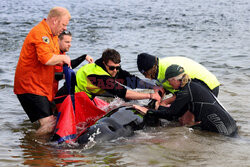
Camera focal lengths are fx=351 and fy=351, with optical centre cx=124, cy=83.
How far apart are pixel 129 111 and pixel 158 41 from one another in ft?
35.3

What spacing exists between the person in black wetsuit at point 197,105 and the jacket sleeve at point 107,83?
874mm

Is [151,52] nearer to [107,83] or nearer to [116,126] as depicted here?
[107,83]

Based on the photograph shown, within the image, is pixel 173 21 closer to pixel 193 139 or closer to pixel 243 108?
pixel 243 108

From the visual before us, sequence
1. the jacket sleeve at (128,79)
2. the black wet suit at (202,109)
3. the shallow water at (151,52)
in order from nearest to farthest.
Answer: the shallow water at (151,52) < the black wet suit at (202,109) < the jacket sleeve at (128,79)

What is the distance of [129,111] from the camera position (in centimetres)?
615

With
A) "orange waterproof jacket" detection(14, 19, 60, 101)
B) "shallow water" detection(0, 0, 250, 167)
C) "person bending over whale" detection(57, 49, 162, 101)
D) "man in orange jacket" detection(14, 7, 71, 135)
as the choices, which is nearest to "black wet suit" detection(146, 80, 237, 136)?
"shallow water" detection(0, 0, 250, 167)

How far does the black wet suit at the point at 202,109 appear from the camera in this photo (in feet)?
18.8

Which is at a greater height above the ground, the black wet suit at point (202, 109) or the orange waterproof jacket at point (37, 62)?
the orange waterproof jacket at point (37, 62)

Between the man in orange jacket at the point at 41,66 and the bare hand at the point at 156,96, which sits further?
the bare hand at the point at 156,96

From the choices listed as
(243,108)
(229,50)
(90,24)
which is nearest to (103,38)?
(90,24)

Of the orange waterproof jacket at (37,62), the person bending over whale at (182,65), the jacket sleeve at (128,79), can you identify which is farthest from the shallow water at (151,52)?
the jacket sleeve at (128,79)

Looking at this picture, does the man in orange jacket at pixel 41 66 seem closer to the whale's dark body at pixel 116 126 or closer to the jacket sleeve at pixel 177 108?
the whale's dark body at pixel 116 126

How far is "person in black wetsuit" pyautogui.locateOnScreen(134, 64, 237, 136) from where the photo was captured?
225 inches

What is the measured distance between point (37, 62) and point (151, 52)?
29.3ft
